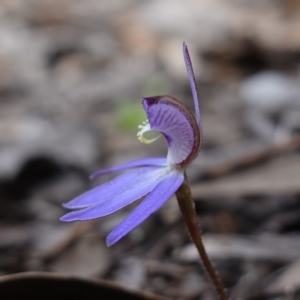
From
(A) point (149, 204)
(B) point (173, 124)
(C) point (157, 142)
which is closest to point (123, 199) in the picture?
(A) point (149, 204)

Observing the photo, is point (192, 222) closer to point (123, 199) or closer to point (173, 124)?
point (123, 199)

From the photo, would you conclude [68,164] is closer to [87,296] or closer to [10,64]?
[87,296]

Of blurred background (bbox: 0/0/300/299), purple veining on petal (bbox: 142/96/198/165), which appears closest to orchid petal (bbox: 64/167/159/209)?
purple veining on petal (bbox: 142/96/198/165)

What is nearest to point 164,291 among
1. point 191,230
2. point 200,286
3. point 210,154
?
point 200,286

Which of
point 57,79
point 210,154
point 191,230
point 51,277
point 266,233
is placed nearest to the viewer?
point 191,230

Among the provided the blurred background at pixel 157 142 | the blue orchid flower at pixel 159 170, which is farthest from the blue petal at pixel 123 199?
the blurred background at pixel 157 142

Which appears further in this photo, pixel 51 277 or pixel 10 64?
pixel 10 64
